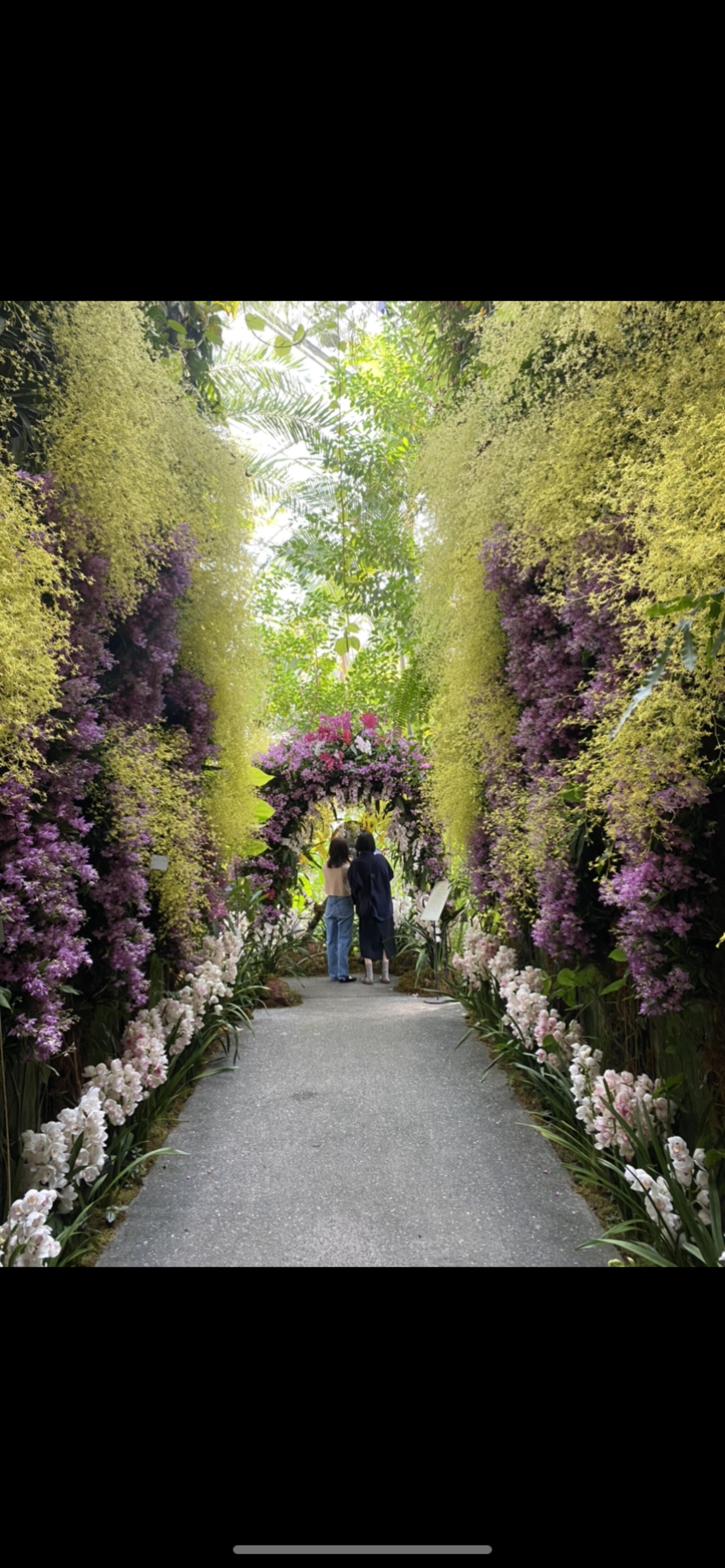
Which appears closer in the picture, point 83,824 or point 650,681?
point 650,681

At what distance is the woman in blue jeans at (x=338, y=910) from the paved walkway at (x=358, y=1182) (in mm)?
3007

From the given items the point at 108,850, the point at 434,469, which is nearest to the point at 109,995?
the point at 108,850

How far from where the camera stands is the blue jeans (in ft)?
17.5

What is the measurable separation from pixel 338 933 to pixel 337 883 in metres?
0.40

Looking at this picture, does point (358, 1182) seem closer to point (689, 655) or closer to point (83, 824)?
point (83, 824)

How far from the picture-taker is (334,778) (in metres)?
5.30

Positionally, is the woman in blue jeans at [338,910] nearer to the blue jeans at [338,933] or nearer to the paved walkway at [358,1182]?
the blue jeans at [338,933]

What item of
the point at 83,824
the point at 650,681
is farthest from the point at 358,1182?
the point at 650,681

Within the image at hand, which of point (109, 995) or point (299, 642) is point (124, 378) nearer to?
point (109, 995)

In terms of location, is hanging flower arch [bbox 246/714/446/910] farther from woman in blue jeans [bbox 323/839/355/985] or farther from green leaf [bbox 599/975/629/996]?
green leaf [bbox 599/975/629/996]

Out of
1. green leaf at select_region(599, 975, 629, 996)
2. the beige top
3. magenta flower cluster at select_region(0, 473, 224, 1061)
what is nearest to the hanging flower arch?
the beige top

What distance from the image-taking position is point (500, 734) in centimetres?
213

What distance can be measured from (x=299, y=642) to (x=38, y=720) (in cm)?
396

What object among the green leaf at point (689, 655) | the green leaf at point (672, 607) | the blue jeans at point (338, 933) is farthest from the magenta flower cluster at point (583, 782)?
the blue jeans at point (338, 933)
